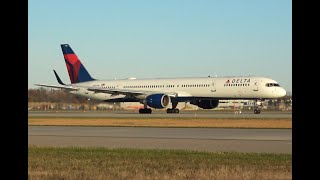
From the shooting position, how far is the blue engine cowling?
188ft

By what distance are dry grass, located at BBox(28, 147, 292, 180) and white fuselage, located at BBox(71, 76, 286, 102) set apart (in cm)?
4085

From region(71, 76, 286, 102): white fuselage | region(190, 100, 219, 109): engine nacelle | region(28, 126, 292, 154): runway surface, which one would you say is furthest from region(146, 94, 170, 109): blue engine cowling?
region(28, 126, 292, 154): runway surface

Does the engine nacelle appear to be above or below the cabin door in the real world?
below

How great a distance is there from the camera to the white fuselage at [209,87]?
54.4m

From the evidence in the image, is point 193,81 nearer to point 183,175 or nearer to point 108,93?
point 108,93

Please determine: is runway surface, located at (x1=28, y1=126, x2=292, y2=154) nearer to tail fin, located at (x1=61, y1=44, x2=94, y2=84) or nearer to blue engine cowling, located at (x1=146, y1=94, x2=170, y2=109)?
blue engine cowling, located at (x1=146, y1=94, x2=170, y2=109)

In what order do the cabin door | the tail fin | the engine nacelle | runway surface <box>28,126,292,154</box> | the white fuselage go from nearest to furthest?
runway surface <box>28,126,292,154</box>
the white fuselage
the cabin door
the engine nacelle
the tail fin

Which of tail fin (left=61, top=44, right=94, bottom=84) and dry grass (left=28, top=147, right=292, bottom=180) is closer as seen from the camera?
dry grass (left=28, top=147, right=292, bottom=180)

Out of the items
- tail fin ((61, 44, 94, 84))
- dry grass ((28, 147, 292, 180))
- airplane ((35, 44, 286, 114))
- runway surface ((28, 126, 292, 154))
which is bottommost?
runway surface ((28, 126, 292, 154))

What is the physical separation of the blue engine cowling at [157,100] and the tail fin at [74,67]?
1536cm

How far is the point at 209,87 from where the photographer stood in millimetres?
56969
